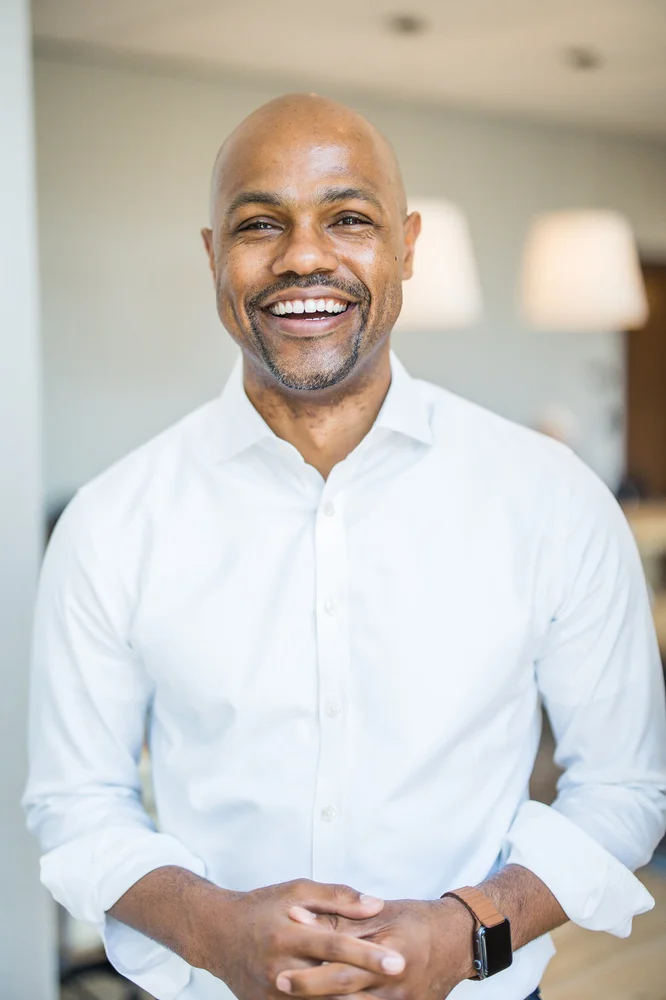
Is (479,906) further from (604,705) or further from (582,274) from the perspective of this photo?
(582,274)

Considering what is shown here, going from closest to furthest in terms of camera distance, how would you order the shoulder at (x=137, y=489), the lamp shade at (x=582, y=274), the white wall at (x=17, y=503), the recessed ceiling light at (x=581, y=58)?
the shoulder at (x=137, y=489) < the white wall at (x=17, y=503) < the recessed ceiling light at (x=581, y=58) < the lamp shade at (x=582, y=274)

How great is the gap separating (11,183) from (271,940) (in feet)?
3.78

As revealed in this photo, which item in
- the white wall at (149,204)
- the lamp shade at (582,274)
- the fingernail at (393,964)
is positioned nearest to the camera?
the fingernail at (393,964)

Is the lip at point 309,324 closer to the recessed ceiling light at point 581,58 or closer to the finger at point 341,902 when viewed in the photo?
the finger at point 341,902

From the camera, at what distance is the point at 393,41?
7.66ft

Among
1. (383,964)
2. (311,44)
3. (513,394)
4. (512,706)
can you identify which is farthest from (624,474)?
(383,964)

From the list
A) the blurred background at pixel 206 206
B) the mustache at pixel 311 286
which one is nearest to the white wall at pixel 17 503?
the blurred background at pixel 206 206

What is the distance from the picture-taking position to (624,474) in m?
3.50

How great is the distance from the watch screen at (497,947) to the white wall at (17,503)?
34.4 inches

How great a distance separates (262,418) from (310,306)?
17cm

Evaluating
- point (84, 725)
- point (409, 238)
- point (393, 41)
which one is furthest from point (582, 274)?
point (84, 725)

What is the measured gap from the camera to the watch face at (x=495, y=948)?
0.97m

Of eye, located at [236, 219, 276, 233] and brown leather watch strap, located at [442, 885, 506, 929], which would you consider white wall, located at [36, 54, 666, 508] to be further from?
brown leather watch strap, located at [442, 885, 506, 929]

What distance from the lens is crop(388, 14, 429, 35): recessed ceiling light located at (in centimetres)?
221
